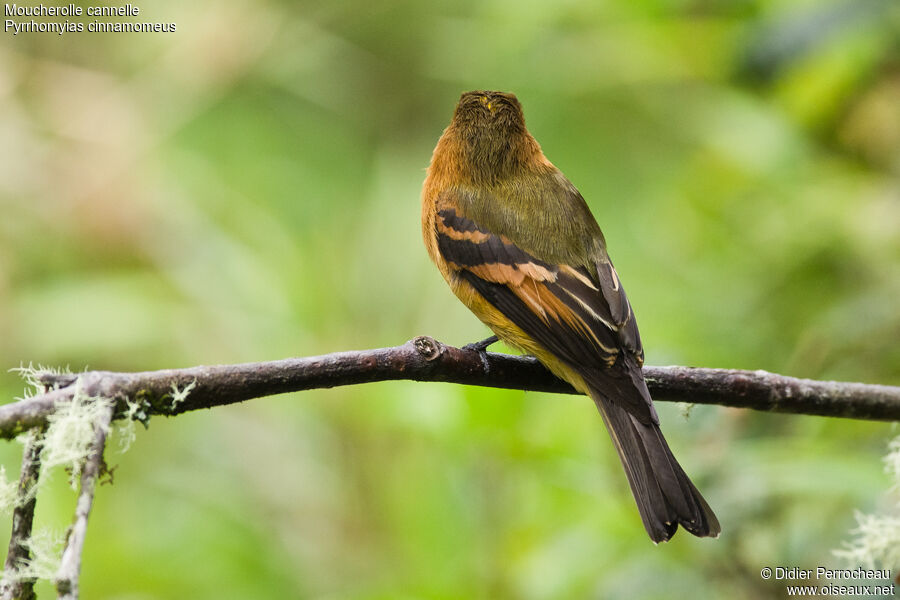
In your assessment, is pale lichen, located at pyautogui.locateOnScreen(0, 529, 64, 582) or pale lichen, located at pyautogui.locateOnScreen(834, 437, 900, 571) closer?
pale lichen, located at pyautogui.locateOnScreen(0, 529, 64, 582)

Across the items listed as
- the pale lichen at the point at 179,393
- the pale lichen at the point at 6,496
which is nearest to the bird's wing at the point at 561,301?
the pale lichen at the point at 179,393

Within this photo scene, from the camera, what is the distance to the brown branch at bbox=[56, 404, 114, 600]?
132 cm

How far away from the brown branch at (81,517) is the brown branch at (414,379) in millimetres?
90

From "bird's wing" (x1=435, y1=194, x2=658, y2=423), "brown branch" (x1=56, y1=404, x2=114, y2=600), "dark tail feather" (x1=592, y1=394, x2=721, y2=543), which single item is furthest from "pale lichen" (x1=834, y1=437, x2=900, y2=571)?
"brown branch" (x1=56, y1=404, x2=114, y2=600)

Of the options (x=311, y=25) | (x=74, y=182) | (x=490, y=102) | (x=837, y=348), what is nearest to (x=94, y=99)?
(x=74, y=182)

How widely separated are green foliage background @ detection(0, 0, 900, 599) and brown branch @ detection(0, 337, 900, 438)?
0.20 m

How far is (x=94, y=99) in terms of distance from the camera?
5219 millimetres

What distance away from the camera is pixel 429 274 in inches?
181

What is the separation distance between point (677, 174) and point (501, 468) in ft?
8.23

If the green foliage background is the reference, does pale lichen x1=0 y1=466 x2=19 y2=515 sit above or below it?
below

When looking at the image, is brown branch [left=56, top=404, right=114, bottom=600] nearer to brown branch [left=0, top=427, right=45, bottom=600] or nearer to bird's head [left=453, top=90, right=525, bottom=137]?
brown branch [left=0, top=427, right=45, bottom=600]

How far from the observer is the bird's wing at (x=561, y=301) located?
8.82 ft

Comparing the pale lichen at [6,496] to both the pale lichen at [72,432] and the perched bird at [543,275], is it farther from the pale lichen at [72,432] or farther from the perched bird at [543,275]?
the perched bird at [543,275]

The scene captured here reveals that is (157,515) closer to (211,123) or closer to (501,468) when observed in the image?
(501,468)
